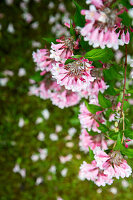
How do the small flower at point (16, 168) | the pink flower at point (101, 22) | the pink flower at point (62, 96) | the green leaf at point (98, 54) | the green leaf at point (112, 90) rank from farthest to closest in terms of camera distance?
the small flower at point (16, 168)
the pink flower at point (62, 96)
the green leaf at point (112, 90)
the green leaf at point (98, 54)
the pink flower at point (101, 22)

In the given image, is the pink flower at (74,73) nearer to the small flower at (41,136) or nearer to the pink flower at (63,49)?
the pink flower at (63,49)

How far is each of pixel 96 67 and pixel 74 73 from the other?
137 millimetres

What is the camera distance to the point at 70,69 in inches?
25.7

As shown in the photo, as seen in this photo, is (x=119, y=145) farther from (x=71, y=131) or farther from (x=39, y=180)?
(x=39, y=180)

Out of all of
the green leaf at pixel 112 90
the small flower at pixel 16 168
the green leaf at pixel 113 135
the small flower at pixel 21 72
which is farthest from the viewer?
the small flower at pixel 21 72

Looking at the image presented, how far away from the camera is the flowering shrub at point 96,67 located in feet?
1.78

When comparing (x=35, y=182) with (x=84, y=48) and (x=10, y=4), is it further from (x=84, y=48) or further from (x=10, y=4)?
(x=10, y=4)

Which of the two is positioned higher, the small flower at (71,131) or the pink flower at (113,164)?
the small flower at (71,131)

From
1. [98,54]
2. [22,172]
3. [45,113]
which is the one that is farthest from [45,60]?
[22,172]

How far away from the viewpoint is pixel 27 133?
185cm

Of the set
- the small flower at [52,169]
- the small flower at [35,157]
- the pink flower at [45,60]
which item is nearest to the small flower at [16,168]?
the small flower at [35,157]

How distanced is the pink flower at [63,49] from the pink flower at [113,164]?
0.35m

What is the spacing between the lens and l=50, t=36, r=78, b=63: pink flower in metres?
0.67

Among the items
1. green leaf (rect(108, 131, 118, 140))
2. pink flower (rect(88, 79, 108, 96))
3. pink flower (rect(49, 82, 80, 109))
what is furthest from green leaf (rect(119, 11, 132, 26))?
pink flower (rect(49, 82, 80, 109))
